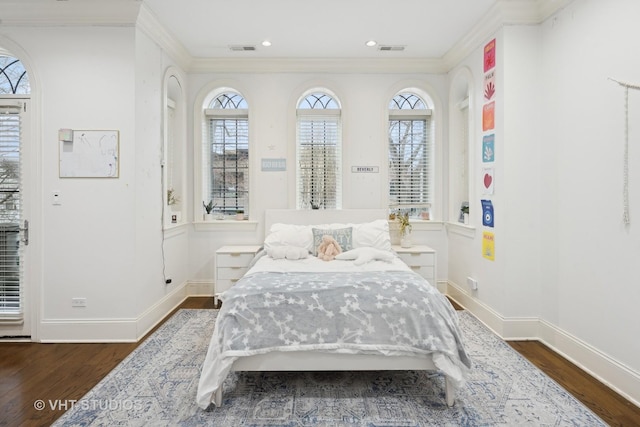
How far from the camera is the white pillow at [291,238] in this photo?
392 cm

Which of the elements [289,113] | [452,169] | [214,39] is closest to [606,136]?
[452,169]

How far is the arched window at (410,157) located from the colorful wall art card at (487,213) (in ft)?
3.96

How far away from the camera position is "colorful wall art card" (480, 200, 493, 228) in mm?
3426

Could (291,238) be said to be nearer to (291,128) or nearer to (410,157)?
(291,128)

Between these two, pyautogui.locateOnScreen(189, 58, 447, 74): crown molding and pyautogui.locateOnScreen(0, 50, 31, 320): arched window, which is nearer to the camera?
pyautogui.locateOnScreen(0, 50, 31, 320): arched window

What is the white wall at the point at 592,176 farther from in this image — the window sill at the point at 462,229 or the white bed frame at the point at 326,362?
the white bed frame at the point at 326,362

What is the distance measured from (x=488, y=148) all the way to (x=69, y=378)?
4.10m

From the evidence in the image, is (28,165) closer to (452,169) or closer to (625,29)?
(452,169)

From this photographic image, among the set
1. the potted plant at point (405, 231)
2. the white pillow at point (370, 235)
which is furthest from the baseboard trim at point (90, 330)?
the potted plant at point (405, 231)

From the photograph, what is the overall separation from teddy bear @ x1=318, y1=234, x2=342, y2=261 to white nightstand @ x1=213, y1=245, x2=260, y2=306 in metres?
0.91

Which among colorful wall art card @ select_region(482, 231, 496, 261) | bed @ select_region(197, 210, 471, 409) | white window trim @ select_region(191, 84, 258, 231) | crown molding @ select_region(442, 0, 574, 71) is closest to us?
bed @ select_region(197, 210, 471, 409)

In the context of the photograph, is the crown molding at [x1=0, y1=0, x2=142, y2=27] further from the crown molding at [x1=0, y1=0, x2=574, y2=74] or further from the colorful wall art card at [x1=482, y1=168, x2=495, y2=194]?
the colorful wall art card at [x1=482, y1=168, x2=495, y2=194]

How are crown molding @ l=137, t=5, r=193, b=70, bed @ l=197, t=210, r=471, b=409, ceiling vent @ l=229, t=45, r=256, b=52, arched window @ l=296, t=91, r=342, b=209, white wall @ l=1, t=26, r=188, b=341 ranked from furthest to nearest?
1. arched window @ l=296, t=91, r=342, b=209
2. ceiling vent @ l=229, t=45, r=256, b=52
3. crown molding @ l=137, t=5, r=193, b=70
4. white wall @ l=1, t=26, r=188, b=341
5. bed @ l=197, t=210, r=471, b=409

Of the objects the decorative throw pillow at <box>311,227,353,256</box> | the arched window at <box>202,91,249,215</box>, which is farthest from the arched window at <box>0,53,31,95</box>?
the decorative throw pillow at <box>311,227,353,256</box>
